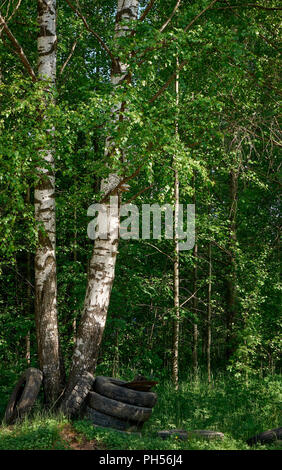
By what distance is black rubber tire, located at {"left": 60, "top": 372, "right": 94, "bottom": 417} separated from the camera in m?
6.93

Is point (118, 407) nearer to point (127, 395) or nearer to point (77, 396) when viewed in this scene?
point (127, 395)

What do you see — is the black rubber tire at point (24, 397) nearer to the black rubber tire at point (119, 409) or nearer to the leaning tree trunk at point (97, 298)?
the leaning tree trunk at point (97, 298)

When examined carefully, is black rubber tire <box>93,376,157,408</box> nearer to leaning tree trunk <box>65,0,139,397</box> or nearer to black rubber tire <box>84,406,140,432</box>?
black rubber tire <box>84,406,140,432</box>

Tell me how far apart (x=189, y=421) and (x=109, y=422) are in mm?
1477

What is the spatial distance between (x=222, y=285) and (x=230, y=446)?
322 inches

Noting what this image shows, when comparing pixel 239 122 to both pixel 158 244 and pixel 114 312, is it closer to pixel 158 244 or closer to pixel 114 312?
pixel 158 244

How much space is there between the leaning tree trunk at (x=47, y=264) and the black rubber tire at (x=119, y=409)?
99 cm

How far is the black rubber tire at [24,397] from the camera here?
6.86m

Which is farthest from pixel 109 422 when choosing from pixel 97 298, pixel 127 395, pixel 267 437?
pixel 267 437

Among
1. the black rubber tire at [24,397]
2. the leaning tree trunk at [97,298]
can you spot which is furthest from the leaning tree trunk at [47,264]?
the leaning tree trunk at [97,298]

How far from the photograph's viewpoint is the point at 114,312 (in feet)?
31.8

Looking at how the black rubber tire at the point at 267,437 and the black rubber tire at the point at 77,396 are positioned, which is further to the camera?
the black rubber tire at the point at 77,396
